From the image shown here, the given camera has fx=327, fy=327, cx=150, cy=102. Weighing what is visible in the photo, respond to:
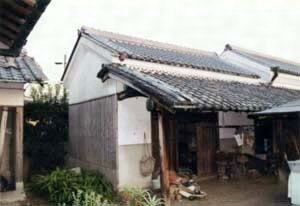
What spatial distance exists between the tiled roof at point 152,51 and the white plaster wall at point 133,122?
1679 millimetres

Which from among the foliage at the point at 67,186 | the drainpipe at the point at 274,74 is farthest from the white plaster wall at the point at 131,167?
the drainpipe at the point at 274,74

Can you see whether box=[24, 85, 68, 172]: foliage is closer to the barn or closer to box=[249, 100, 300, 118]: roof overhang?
the barn

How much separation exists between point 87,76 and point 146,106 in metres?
4.47

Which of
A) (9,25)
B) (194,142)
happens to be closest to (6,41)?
(9,25)

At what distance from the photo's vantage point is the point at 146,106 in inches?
328

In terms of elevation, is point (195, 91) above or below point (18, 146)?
above

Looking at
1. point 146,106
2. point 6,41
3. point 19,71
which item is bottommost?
point 146,106

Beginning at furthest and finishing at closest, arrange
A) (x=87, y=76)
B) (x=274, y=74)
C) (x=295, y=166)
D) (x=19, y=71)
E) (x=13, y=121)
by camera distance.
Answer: (x=274, y=74) → (x=87, y=76) → (x=13, y=121) → (x=19, y=71) → (x=295, y=166)

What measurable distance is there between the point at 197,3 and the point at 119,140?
29.5 feet

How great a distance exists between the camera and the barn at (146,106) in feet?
29.2

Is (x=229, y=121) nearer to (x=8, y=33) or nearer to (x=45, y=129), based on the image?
(x=45, y=129)

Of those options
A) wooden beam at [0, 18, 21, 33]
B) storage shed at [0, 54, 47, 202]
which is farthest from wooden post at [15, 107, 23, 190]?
wooden beam at [0, 18, 21, 33]

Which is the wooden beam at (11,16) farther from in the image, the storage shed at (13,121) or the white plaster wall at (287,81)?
the white plaster wall at (287,81)

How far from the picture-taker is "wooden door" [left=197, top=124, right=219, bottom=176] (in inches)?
477
